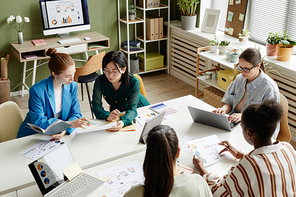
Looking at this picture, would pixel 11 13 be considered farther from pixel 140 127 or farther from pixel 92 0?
pixel 140 127

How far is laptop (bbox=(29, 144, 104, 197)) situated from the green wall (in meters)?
3.22

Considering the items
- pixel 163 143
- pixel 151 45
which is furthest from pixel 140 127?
pixel 151 45

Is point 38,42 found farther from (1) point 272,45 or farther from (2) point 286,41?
(2) point 286,41

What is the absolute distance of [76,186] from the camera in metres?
1.74

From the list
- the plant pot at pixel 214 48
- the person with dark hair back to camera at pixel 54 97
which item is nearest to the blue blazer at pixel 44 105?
the person with dark hair back to camera at pixel 54 97

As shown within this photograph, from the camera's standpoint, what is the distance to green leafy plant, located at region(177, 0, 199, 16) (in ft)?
15.2

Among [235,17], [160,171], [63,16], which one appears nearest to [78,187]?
[160,171]

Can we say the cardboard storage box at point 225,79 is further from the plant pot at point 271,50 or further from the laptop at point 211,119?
the laptop at point 211,119

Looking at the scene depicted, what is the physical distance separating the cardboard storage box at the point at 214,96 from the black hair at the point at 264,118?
225 cm

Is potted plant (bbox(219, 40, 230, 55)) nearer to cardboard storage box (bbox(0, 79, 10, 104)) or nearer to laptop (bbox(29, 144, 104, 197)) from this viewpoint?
laptop (bbox(29, 144, 104, 197))

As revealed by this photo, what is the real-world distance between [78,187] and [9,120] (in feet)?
3.44

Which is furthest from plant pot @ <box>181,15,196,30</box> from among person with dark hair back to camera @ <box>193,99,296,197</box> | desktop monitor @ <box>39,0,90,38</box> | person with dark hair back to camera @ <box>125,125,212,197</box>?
person with dark hair back to camera @ <box>125,125,212,197</box>

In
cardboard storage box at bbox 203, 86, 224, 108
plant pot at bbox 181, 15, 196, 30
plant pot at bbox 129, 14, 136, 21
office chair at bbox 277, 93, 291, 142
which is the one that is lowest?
cardboard storage box at bbox 203, 86, 224, 108

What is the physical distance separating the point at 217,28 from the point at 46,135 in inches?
126
